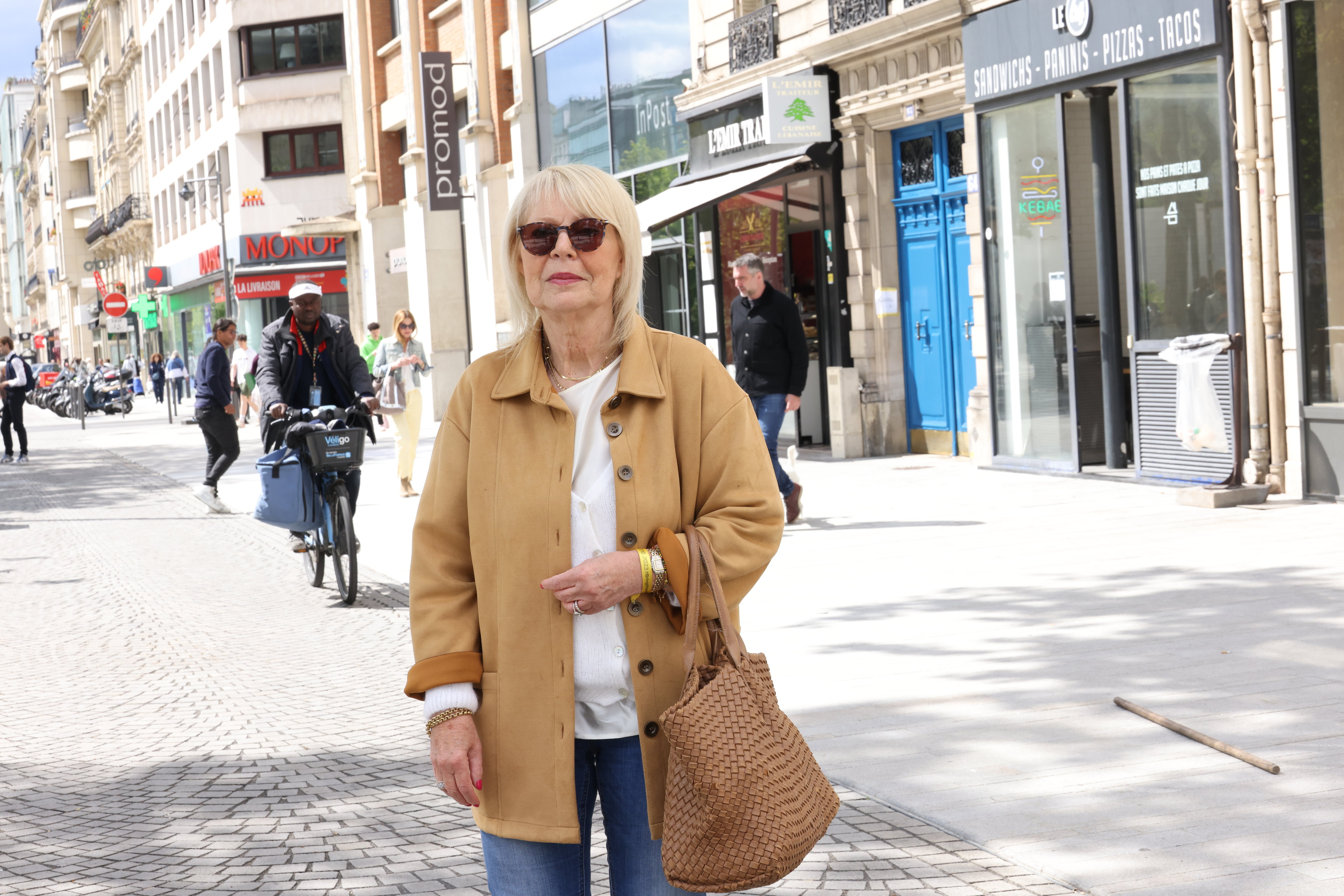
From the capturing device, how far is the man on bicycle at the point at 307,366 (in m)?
10.5

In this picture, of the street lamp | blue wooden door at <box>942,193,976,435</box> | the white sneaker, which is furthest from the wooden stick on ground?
the street lamp

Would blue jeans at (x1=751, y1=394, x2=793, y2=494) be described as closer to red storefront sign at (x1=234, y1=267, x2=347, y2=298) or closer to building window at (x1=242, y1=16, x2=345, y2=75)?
red storefront sign at (x1=234, y1=267, x2=347, y2=298)

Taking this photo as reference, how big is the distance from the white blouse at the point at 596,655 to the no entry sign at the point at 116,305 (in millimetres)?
40402

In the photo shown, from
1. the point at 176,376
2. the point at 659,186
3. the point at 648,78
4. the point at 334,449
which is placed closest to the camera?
the point at 334,449

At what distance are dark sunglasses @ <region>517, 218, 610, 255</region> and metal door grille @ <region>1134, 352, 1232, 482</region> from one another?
30.8 ft

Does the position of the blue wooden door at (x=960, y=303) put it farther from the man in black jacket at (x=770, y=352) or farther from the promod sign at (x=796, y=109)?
the man in black jacket at (x=770, y=352)

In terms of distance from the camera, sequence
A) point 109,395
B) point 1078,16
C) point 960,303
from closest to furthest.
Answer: point 1078,16 < point 960,303 < point 109,395

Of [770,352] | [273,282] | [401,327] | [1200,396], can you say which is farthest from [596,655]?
[273,282]

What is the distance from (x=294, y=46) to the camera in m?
46.8

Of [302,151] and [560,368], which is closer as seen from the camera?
[560,368]

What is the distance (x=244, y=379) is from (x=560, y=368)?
28940mm

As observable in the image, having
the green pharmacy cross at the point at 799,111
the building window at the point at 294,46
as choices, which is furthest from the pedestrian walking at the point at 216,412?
the building window at the point at 294,46

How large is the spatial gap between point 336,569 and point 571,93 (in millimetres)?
15115

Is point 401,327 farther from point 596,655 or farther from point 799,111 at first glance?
point 596,655
